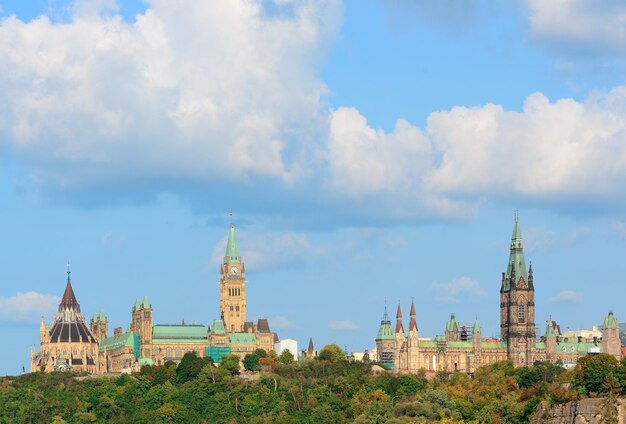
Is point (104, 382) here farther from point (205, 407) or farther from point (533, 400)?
point (533, 400)

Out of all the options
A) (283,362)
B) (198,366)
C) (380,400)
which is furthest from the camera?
(283,362)

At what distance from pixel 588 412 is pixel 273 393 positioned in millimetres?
62176

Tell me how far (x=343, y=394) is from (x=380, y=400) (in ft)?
30.1

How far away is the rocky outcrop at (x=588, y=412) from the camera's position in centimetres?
10000

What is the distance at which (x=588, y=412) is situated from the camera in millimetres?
102625

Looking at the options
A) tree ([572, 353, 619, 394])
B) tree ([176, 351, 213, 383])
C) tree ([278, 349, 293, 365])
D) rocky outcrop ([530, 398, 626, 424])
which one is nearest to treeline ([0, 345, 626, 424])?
tree ([176, 351, 213, 383])

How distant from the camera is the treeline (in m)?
132

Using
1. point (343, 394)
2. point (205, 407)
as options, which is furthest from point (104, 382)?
point (343, 394)

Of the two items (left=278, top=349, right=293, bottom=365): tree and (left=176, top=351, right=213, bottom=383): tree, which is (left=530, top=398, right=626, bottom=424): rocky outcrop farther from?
(left=278, top=349, right=293, bottom=365): tree

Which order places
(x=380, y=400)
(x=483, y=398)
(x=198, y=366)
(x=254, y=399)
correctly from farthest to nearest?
(x=198, y=366), (x=254, y=399), (x=380, y=400), (x=483, y=398)

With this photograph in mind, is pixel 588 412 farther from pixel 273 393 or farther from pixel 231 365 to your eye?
pixel 231 365

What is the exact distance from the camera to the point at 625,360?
11100 cm

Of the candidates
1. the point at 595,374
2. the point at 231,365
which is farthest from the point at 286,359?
the point at 595,374

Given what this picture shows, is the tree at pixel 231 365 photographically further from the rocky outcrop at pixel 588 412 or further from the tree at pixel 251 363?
the rocky outcrop at pixel 588 412
